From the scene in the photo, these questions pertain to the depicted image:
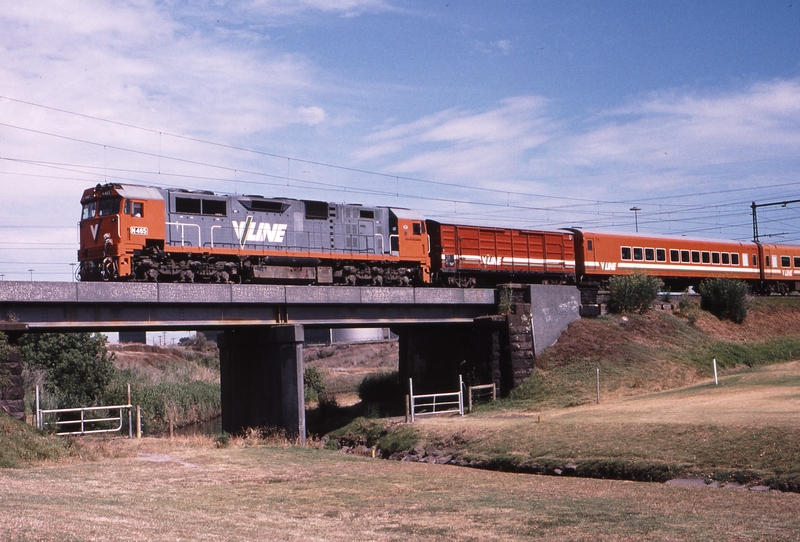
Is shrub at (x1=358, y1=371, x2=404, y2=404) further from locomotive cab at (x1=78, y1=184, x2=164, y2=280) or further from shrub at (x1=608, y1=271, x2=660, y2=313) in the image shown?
locomotive cab at (x1=78, y1=184, x2=164, y2=280)

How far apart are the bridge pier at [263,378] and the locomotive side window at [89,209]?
276 inches

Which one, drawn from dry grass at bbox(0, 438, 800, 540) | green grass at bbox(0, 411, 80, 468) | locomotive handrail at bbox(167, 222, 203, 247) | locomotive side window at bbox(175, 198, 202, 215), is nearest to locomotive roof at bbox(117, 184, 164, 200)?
locomotive side window at bbox(175, 198, 202, 215)

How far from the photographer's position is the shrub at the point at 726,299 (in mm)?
48156

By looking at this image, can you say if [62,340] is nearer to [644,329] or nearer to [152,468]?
[152,468]

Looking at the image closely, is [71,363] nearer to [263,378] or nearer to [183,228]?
[183,228]

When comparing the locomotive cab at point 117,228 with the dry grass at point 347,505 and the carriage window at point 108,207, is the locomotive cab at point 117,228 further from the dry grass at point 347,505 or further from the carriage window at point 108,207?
the dry grass at point 347,505

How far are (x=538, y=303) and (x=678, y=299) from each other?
48.5 ft

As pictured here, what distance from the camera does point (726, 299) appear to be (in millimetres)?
48344

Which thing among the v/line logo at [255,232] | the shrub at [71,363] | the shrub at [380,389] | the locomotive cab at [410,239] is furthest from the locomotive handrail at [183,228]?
the shrub at [71,363]

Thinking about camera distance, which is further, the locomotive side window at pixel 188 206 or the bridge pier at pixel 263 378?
the locomotive side window at pixel 188 206

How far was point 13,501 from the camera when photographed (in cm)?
1257

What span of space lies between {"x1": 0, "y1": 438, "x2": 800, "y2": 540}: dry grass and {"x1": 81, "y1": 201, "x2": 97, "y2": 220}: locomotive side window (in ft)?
41.0

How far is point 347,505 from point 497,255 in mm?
28574

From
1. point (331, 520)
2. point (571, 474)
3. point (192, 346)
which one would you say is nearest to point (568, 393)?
point (571, 474)
